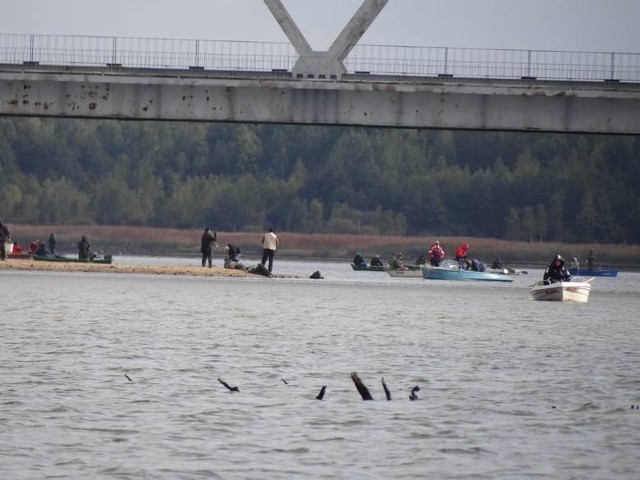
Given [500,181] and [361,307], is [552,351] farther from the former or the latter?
[500,181]

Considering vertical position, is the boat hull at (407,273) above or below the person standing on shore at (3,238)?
below

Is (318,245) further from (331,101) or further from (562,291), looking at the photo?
(562,291)

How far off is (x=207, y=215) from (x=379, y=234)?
66.8 feet

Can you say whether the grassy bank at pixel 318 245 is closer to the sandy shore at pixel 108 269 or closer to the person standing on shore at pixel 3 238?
the sandy shore at pixel 108 269

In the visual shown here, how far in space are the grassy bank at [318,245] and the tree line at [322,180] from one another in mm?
4708

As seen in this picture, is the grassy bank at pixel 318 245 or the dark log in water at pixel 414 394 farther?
the grassy bank at pixel 318 245

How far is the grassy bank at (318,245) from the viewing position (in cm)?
14725

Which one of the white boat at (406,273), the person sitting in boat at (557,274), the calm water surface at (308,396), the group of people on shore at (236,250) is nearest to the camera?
the calm water surface at (308,396)

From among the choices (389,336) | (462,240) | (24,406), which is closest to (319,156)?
(462,240)

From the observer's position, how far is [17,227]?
168 metres

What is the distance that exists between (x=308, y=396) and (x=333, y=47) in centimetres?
3974

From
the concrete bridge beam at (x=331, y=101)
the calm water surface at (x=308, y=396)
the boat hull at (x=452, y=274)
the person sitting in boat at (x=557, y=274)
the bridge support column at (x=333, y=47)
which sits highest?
the bridge support column at (x=333, y=47)

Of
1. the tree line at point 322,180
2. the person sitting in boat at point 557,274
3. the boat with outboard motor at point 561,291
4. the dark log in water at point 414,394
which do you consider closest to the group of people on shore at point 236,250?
the person sitting in boat at point 557,274

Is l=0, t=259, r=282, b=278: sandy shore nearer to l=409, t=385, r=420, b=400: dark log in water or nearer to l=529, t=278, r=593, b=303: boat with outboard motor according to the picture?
l=529, t=278, r=593, b=303: boat with outboard motor
